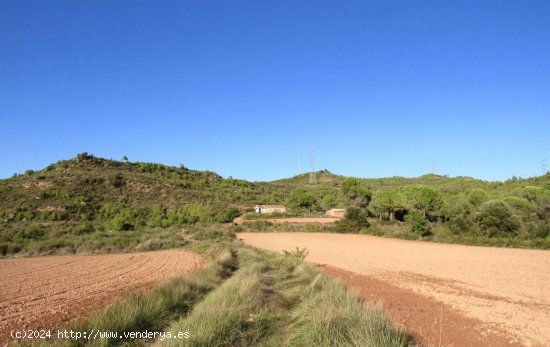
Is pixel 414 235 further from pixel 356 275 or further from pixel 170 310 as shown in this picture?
pixel 170 310

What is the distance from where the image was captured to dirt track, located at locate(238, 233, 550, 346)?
812cm

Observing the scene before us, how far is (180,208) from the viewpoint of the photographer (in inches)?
2953

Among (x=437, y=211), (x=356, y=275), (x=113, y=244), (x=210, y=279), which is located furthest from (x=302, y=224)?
(x=210, y=279)

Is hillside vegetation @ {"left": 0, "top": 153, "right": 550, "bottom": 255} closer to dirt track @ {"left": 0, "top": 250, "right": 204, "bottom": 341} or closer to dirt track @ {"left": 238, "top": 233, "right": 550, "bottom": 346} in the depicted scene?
dirt track @ {"left": 238, "top": 233, "right": 550, "bottom": 346}

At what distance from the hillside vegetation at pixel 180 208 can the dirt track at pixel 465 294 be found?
14.6 meters

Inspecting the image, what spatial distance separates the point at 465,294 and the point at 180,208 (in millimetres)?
66851

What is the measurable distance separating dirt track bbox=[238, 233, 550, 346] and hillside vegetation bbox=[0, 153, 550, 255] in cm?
1460

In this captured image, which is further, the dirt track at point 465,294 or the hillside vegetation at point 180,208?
the hillside vegetation at point 180,208

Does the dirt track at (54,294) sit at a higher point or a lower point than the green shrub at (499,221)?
lower

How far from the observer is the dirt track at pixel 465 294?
8117 millimetres

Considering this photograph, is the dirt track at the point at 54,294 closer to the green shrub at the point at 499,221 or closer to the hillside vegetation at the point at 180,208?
the hillside vegetation at the point at 180,208

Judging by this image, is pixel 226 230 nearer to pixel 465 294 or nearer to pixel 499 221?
pixel 499 221

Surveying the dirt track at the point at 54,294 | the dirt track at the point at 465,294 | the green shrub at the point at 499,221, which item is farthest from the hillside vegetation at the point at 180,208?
the dirt track at the point at 54,294

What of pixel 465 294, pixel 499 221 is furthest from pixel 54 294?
pixel 499 221
